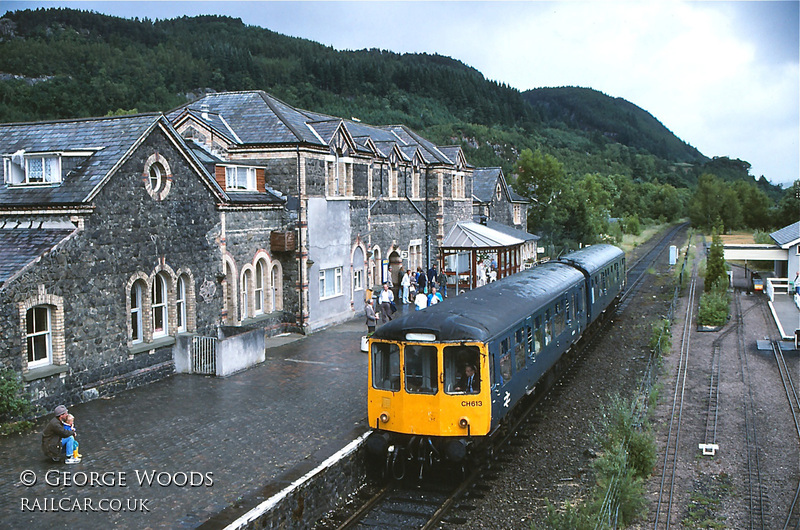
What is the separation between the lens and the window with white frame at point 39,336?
13.8 meters

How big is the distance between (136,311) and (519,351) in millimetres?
8796

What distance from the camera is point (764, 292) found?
3372cm

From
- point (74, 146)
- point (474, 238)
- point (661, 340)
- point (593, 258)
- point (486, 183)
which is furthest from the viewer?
point (486, 183)

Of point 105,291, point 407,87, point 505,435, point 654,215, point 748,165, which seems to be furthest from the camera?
point 748,165

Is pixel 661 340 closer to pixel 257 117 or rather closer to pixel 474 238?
pixel 474 238

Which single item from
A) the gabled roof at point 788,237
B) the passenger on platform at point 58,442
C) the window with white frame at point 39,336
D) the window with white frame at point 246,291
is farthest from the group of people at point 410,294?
the gabled roof at point 788,237

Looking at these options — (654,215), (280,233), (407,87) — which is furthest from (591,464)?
(407,87)

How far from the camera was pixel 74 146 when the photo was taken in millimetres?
16438

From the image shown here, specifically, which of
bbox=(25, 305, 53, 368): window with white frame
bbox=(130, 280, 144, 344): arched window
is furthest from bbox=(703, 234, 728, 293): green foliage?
bbox=(25, 305, 53, 368): window with white frame

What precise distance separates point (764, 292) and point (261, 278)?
24268 mm

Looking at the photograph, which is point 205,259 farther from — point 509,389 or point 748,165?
point 748,165

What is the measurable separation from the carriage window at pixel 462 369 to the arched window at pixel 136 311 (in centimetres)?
843

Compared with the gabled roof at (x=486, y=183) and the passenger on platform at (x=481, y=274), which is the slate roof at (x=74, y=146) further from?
the gabled roof at (x=486, y=183)

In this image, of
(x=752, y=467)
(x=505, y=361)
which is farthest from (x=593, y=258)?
(x=505, y=361)
